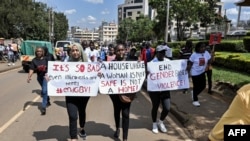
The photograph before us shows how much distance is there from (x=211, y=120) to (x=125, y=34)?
339 ft

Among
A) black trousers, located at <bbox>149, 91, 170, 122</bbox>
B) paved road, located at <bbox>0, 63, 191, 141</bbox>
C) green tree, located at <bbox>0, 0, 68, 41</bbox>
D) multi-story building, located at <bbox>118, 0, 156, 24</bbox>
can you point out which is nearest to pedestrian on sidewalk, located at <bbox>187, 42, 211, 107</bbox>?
paved road, located at <bbox>0, 63, 191, 141</bbox>

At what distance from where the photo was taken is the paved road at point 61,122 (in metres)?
6.66

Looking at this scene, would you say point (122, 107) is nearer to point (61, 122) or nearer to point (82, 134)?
point (82, 134)

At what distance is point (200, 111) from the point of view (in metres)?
8.64

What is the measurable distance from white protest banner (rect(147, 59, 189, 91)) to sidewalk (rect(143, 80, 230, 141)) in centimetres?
85

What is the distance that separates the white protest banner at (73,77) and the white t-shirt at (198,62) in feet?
10.5

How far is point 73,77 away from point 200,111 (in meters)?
3.60

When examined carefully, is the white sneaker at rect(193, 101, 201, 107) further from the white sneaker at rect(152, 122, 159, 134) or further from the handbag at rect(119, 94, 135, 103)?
the handbag at rect(119, 94, 135, 103)

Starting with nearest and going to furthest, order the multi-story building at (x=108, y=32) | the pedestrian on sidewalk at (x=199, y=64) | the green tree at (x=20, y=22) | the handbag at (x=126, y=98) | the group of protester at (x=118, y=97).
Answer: the group of protester at (x=118, y=97) → the handbag at (x=126, y=98) → the pedestrian on sidewalk at (x=199, y=64) → the green tree at (x=20, y=22) → the multi-story building at (x=108, y=32)

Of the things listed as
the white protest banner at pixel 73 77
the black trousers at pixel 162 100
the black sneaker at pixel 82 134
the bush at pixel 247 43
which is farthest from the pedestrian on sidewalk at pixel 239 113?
the bush at pixel 247 43

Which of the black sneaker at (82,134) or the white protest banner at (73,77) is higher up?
the white protest banner at (73,77)

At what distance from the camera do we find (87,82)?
21.3 ft

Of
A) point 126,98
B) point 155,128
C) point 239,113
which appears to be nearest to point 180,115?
point 155,128

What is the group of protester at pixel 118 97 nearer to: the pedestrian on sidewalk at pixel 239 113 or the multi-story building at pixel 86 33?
the pedestrian on sidewalk at pixel 239 113
